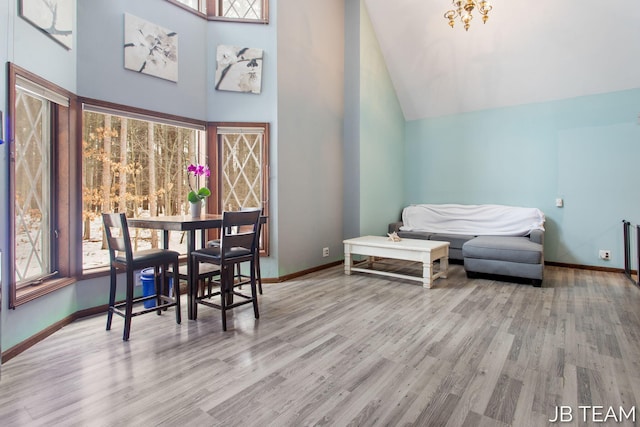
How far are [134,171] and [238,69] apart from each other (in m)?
2.02

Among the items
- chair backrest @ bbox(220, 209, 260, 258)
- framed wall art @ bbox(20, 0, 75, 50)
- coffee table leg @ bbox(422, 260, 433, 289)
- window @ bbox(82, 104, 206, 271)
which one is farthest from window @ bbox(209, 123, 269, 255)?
coffee table leg @ bbox(422, 260, 433, 289)

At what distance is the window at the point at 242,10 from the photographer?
146 inches

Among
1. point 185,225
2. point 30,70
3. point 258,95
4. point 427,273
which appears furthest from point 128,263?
point 427,273

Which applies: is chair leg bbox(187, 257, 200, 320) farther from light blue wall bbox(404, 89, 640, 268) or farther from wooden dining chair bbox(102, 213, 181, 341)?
light blue wall bbox(404, 89, 640, 268)

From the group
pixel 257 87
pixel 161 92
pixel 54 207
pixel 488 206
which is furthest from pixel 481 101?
pixel 54 207

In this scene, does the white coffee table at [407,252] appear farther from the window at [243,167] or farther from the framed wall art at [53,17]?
the framed wall art at [53,17]

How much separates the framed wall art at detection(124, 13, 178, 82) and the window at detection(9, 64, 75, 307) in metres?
0.72

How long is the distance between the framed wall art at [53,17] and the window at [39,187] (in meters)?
0.35

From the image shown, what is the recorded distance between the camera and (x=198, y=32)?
3555mm

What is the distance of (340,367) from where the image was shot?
1.91m

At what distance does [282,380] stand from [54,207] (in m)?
2.23

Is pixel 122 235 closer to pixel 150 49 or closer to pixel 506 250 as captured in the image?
pixel 150 49

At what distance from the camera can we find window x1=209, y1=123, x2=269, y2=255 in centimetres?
374

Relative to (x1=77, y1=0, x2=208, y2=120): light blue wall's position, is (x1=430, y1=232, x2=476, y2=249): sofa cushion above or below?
below
